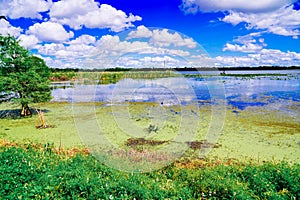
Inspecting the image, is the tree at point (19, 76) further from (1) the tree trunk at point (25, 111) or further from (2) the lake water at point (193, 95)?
(2) the lake water at point (193, 95)

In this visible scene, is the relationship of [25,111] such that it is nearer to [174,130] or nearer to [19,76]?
[19,76]

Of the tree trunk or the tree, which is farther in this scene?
the tree trunk

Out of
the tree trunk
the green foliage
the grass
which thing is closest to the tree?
the tree trunk

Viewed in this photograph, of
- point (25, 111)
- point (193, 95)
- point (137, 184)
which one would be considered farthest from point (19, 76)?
point (193, 95)

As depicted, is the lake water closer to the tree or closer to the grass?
the grass

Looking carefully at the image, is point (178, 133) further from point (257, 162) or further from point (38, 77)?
point (38, 77)

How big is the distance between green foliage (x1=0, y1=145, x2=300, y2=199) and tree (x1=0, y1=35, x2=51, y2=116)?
938cm

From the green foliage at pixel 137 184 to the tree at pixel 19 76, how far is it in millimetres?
9379

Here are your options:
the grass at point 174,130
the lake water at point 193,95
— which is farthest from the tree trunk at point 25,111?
the lake water at point 193,95

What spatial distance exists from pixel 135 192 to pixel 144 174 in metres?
1.70

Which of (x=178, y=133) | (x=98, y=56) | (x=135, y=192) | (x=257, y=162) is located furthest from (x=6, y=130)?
(x=257, y=162)

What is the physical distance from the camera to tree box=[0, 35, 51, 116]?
47.1 ft

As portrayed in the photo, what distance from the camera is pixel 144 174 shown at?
625cm

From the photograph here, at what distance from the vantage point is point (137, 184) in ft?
16.5
